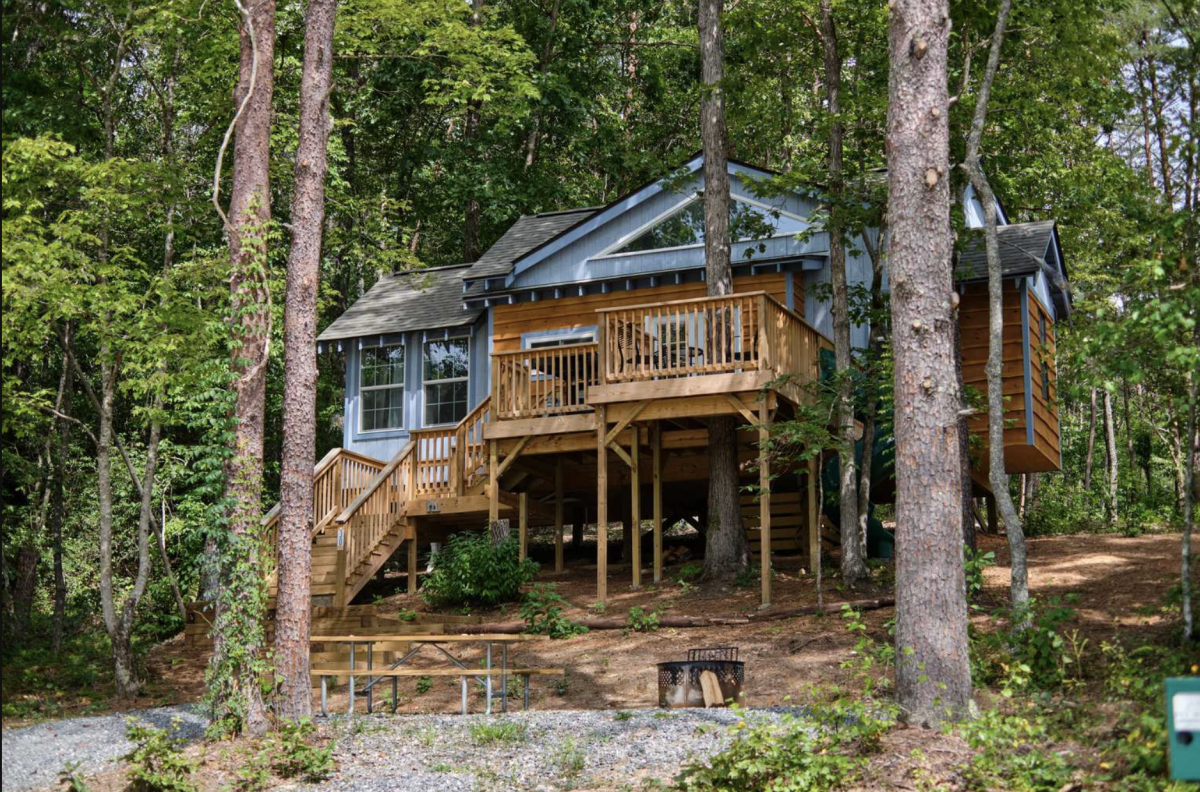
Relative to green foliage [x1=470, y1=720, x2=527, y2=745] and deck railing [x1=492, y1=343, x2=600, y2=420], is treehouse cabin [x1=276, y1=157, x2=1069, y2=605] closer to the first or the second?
deck railing [x1=492, y1=343, x2=600, y2=420]

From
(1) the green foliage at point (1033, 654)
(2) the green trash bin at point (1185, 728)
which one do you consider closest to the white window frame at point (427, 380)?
(1) the green foliage at point (1033, 654)

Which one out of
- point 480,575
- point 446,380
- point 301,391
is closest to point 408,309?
point 446,380

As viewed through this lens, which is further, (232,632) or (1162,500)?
(1162,500)

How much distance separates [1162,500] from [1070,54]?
1106cm

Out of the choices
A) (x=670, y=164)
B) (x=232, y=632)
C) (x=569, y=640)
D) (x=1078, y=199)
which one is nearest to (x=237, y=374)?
(x=232, y=632)

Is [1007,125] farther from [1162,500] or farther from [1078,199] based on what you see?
[1162,500]

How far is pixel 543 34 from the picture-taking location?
28.2 m

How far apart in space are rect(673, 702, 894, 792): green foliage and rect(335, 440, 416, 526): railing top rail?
35.5ft

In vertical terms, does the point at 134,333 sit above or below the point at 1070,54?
below

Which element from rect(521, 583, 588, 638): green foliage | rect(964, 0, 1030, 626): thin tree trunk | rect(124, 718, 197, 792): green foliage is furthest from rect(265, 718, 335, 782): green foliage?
rect(964, 0, 1030, 626): thin tree trunk

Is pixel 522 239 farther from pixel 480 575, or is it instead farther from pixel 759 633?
pixel 759 633

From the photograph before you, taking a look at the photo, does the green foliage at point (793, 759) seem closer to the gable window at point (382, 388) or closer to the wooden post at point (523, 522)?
the wooden post at point (523, 522)

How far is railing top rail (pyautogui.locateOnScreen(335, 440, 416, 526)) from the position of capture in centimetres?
1847

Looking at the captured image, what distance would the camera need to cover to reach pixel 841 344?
16531 mm
